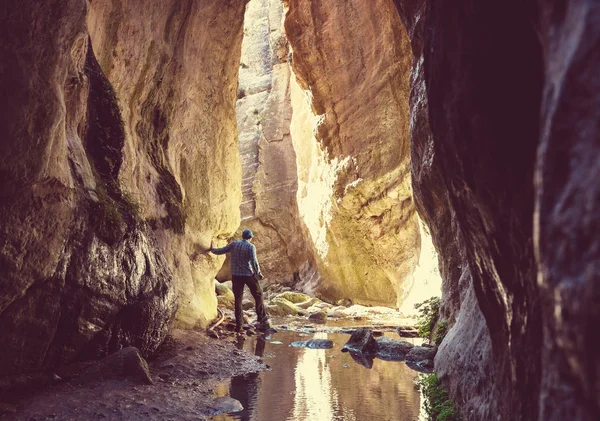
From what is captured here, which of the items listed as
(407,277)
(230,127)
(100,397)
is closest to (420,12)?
(100,397)

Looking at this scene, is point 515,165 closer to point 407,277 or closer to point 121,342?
point 121,342

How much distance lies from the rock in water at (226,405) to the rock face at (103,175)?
1751 mm

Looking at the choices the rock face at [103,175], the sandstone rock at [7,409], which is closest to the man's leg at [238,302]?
the rock face at [103,175]

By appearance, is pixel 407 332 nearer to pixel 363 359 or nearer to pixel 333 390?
pixel 363 359

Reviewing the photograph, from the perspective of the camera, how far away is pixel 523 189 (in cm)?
292

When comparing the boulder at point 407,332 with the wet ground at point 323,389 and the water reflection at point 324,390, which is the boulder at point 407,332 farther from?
the water reflection at point 324,390

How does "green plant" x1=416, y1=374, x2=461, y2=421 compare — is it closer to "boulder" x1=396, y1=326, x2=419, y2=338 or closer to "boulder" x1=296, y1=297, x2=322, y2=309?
"boulder" x1=396, y1=326, x2=419, y2=338

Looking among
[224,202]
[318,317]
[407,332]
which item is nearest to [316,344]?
[407,332]

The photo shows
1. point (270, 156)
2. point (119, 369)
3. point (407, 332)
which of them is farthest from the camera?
point (270, 156)

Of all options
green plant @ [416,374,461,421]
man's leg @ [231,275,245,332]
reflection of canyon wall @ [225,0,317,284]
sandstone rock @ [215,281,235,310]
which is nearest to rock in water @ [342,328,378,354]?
green plant @ [416,374,461,421]

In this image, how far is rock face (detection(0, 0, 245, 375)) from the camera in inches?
215

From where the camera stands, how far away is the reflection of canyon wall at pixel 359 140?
23.0 meters

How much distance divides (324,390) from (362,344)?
3840mm

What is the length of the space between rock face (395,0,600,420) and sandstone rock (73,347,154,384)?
3.60m
